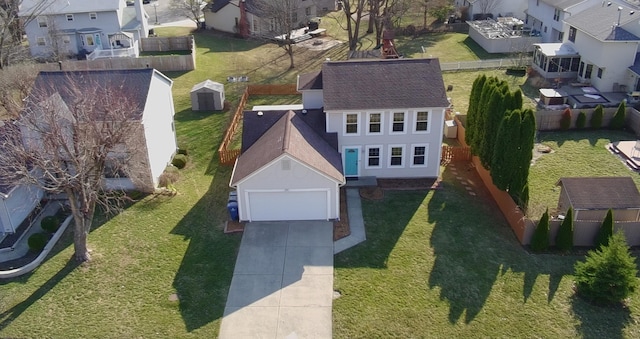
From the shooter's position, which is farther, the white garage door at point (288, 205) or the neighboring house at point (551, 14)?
the neighboring house at point (551, 14)

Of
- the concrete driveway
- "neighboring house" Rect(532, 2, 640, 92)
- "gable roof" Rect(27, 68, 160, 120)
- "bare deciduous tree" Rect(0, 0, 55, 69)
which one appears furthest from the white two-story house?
"bare deciduous tree" Rect(0, 0, 55, 69)

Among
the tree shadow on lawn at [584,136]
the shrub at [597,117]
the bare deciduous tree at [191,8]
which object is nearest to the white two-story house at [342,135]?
the tree shadow on lawn at [584,136]

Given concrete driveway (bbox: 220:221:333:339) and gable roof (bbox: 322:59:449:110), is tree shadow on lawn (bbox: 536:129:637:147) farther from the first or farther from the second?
concrete driveway (bbox: 220:221:333:339)

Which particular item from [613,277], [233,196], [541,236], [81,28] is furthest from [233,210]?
[81,28]

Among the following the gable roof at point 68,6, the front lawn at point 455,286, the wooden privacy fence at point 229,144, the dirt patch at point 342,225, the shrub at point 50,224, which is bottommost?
the front lawn at point 455,286

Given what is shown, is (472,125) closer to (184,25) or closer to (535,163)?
(535,163)

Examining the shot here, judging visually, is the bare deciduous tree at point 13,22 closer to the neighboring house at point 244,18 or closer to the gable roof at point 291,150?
the neighboring house at point 244,18

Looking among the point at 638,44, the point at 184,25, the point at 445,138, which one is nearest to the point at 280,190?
the point at 445,138
